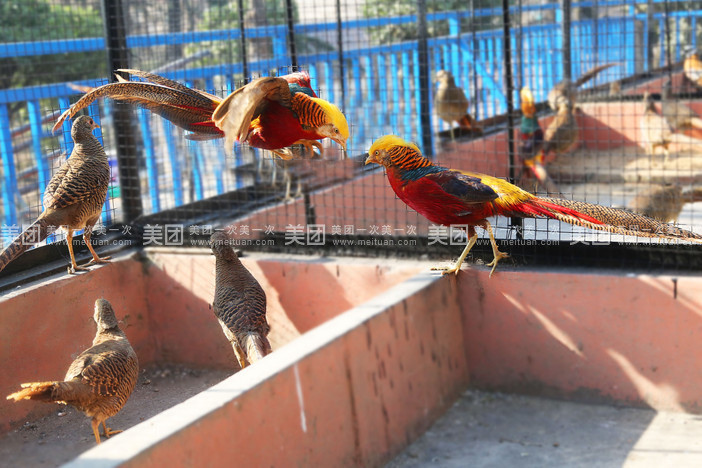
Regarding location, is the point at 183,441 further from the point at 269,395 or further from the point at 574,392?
the point at 574,392

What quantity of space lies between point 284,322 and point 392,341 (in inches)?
40.2

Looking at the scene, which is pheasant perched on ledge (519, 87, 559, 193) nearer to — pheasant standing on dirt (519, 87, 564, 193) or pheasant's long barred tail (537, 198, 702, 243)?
pheasant standing on dirt (519, 87, 564, 193)

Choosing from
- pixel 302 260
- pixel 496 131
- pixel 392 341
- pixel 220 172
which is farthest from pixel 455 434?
pixel 496 131

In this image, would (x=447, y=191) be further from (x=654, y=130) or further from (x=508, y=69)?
(x=654, y=130)

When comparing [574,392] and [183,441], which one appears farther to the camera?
[574,392]

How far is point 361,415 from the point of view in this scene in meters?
3.54

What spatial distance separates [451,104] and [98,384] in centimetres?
516

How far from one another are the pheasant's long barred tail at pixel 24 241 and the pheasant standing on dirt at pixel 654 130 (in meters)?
6.87

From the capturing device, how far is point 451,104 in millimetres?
7254

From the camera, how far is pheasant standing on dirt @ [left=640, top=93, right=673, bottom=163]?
8289 mm

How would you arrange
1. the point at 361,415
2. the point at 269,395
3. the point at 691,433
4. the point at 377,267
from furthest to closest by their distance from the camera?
the point at 377,267
the point at 691,433
the point at 361,415
the point at 269,395

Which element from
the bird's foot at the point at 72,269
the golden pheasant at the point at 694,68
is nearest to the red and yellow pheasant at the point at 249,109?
the bird's foot at the point at 72,269

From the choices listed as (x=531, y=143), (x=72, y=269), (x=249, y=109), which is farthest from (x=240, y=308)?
(x=531, y=143)

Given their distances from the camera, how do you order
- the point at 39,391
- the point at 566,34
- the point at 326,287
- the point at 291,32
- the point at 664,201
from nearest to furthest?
the point at 39,391 → the point at 326,287 → the point at 291,32 → the point at 664,201 → the point at 566,34
